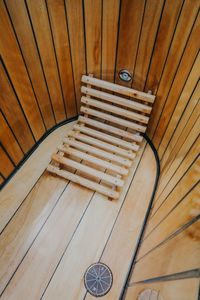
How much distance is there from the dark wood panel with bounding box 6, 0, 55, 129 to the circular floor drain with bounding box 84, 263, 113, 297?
1723mm

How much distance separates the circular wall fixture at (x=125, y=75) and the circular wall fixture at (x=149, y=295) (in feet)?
6.59

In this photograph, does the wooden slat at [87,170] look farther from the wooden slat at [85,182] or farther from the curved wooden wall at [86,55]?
the curved wooden wall at [86,55]

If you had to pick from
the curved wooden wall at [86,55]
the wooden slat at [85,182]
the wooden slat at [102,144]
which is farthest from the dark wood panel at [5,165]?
the wooden slat at [102,144]

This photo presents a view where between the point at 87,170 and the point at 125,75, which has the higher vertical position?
the point at 125,75

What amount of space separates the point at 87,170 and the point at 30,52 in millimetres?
1308

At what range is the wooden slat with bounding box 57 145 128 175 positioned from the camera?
230cm

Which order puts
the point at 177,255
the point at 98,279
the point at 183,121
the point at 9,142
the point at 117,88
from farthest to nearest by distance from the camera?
1. the point at 117,88
2. the point at 9,142
3. the point at 183,121
4. the point at 98,279
5. the point at 177,255

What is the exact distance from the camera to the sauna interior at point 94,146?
1701 millimetres

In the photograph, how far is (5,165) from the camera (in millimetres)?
2197

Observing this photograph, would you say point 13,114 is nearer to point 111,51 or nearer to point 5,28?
point 5,28

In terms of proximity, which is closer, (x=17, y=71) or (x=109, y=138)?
(x=17, y=71)

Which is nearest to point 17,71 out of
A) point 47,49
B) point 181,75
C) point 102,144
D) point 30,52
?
point 30,52

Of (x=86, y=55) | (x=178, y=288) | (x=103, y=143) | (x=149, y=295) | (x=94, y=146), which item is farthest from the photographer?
(x=94, y=146)

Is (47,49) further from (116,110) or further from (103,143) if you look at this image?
(103,143)
